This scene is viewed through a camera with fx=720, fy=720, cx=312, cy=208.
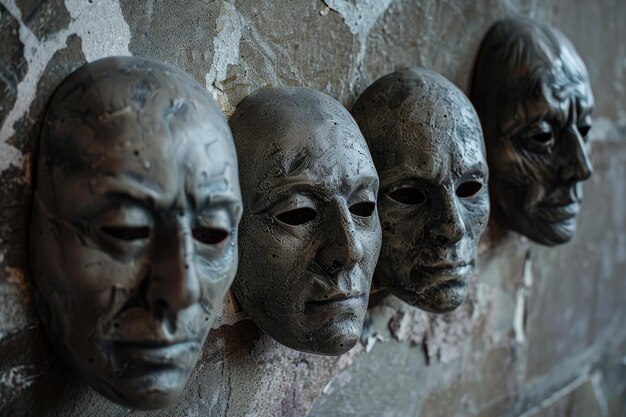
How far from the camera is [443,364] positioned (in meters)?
1.72

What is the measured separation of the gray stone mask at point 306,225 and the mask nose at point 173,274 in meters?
0.23

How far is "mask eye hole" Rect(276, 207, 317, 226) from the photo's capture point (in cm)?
107

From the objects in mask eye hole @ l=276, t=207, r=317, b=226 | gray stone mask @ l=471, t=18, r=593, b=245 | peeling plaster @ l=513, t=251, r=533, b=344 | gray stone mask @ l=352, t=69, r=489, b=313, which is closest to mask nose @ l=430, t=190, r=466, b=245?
gray stone mask @ l=352, t=69, r=489, b=313

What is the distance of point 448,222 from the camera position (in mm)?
1204

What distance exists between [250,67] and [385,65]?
359 mm

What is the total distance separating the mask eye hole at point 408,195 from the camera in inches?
49.4

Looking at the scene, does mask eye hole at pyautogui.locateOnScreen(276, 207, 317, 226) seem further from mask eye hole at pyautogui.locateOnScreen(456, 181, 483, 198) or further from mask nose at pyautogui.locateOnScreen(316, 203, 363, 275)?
mask eye hole at pyautogui.locateOnScreen(456, 181, 483, 198)

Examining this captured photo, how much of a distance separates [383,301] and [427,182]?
0.38 metres

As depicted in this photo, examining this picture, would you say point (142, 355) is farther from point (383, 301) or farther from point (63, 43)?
point (383, 301)

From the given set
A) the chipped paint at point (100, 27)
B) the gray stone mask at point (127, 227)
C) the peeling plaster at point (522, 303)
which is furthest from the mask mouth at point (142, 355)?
the peeling plaster at point (522, 303)

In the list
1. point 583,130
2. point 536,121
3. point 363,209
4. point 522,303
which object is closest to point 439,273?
point 363,209

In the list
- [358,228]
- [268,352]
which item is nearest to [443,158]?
[358,228]

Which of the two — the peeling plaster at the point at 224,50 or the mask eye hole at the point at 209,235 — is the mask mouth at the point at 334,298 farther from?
the peeling plaster at the point at 224,50

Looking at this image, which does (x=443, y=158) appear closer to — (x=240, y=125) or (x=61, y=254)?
(x=240, y=125)
